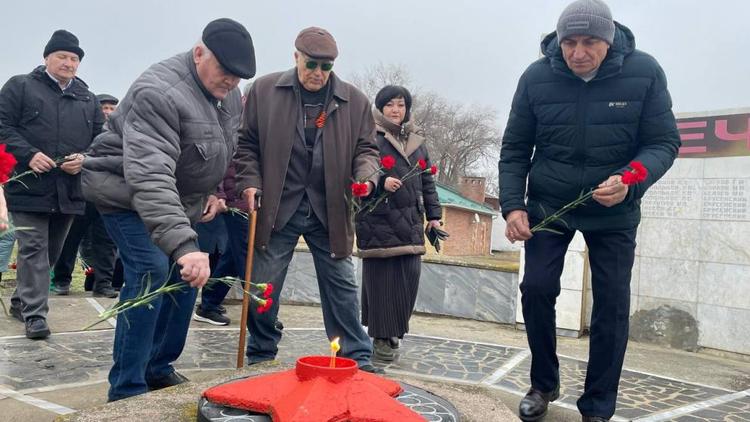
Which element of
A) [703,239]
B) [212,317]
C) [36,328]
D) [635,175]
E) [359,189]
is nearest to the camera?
[635,175]

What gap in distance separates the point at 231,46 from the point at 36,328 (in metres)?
3.10

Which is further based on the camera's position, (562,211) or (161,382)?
(161,382)

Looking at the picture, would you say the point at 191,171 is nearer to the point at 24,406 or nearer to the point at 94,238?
the point at 24,406

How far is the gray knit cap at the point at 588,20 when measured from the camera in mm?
3262

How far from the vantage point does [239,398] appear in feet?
8.03

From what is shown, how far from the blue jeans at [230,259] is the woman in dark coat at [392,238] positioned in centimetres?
99

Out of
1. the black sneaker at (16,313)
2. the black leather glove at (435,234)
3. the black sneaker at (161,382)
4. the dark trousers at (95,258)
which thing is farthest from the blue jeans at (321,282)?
the dark trousers at (95,258)

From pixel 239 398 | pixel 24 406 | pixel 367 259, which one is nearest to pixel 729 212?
pixel 367 259

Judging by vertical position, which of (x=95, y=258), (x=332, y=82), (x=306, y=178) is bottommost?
(x=95, y=258)

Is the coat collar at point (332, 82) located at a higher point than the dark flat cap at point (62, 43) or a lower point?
lower

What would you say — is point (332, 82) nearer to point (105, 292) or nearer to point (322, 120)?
point (322, 120)

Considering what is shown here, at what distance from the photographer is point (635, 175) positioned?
10.3 ft

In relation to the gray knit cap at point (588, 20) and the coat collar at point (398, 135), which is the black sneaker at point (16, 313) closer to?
the coat collar at point (398, 135)

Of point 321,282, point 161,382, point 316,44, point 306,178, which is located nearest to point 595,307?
point 321,282
